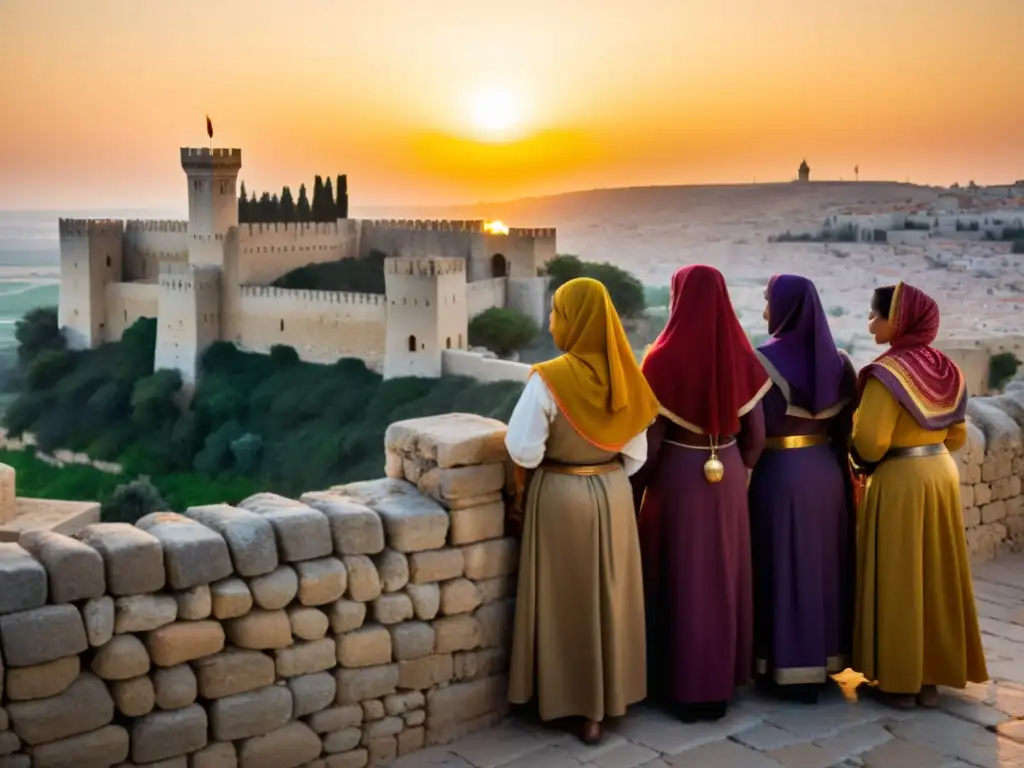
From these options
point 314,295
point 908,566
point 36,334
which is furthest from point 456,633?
point 36,334

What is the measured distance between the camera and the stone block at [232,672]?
342cm

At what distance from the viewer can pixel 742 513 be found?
160 inches

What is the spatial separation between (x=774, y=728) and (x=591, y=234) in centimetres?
4363

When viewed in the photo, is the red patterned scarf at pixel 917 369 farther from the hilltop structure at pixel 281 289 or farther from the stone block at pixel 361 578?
the hilltop structure at pixel 281 289

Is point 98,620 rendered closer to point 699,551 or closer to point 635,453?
point 635,453

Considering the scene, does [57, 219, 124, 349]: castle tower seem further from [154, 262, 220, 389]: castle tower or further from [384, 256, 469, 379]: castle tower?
[384, 256, 469, 379]: castle tower

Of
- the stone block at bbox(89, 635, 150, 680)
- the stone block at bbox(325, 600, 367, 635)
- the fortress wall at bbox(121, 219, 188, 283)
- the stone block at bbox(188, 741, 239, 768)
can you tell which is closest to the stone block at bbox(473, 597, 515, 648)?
the stone block at bbox(325, 600, 367, 635)

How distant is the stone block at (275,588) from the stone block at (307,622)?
52 mm

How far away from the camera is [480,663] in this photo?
4.04 meters

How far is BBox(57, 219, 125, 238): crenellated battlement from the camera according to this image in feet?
150

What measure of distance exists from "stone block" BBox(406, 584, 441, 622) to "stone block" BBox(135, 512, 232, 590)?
66 centimetres

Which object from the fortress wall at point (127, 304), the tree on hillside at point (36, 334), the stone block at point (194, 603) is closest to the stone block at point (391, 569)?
the stone block at point (194, 603)

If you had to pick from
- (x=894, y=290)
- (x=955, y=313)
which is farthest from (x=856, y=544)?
(x=955, y=313)

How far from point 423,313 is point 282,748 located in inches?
1276
